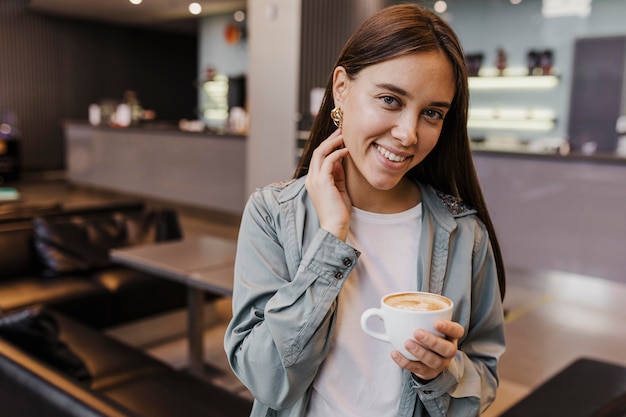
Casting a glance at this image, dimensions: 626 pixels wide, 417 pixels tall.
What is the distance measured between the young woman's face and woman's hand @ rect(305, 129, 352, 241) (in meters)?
0.04

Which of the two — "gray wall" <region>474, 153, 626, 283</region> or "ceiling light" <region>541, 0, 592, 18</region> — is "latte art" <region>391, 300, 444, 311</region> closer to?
"gray wall" <region>474, 153, 626, 283</region>

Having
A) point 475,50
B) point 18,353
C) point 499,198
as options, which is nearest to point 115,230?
point 18,353

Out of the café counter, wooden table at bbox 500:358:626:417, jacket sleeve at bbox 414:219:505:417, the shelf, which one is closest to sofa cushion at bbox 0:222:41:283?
wooden table at bbox 500:358:626:417

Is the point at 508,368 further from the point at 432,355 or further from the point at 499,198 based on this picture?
the point at 432,355

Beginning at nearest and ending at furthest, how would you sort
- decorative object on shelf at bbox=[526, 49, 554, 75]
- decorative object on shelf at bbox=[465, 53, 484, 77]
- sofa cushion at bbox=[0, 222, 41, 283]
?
sofa cushion at bbox=[0, 222, 41, 283], decorative object on shelf at bbox=[526, 49, 554, 75], decorative object on shelf at bbox=[465, 53, 484, 77]

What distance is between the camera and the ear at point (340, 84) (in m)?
0.98

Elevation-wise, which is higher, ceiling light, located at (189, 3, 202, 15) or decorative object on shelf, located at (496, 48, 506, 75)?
ceiling light, located at (189, 3, 202, 15)

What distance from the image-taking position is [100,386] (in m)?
2.38

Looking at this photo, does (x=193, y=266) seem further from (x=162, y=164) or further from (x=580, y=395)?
(x=162, y=164)

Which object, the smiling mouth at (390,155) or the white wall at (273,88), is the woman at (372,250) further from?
the white wall at (273,88)

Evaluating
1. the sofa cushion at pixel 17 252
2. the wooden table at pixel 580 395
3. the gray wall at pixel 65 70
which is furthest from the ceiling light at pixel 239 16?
the wooden table at pixel 580 395

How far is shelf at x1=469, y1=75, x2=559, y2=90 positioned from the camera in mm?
8423

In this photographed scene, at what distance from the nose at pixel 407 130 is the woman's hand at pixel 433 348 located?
266mm

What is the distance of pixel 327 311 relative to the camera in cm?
90
